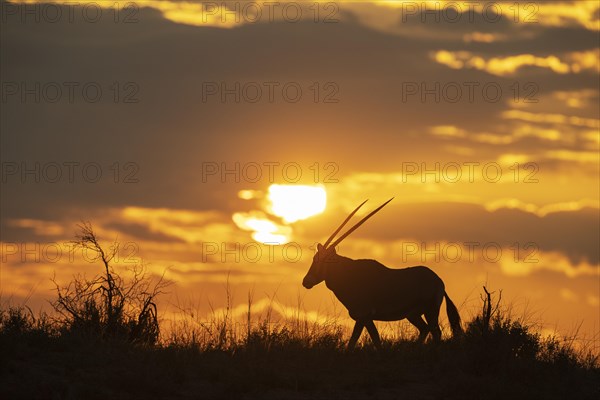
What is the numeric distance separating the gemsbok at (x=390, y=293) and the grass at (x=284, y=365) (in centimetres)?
145

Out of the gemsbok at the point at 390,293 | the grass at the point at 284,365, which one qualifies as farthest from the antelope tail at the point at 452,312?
the grass at the point at 284,365

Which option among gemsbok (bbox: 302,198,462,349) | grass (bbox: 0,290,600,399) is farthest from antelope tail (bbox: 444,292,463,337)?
grass (bbox: 0,290,600,399)

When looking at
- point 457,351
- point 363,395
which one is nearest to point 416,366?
point 457,351

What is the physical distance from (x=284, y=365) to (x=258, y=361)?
1.50 feet

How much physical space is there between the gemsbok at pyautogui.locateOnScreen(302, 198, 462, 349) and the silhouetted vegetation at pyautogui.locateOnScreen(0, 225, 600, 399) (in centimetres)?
111

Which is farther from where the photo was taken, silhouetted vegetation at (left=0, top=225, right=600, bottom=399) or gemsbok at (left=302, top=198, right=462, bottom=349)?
gemsbok at (left=302, top=198, right=462, bottom=349)

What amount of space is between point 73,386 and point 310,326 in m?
5.14

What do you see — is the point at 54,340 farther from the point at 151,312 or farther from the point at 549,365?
the point at 549,365

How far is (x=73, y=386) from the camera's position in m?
12.5

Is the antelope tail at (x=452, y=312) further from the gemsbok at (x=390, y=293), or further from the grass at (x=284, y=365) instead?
the grass at (x=284, y=365)

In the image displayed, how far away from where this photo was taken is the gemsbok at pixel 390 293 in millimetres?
18062

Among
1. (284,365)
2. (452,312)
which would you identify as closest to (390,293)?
(452,312)

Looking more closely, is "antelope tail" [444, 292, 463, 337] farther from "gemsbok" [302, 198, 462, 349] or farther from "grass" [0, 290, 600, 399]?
"grass" [0, 290, 600, 399]

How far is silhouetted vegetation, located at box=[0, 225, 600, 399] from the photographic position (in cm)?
1301
